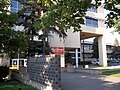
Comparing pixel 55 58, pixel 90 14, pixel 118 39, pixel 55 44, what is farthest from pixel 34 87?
pixel 118 39

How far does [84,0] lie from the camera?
320 inches

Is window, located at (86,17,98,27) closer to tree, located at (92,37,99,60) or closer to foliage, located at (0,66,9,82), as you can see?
tree, located at (92,37,99,60)

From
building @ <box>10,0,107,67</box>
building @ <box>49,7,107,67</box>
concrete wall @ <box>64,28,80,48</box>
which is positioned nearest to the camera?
concrete wall @ <box>64,28,80,48</box>

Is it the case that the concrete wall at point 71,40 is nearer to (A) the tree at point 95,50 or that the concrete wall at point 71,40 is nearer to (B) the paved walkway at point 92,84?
(A) the tree at point 95,50

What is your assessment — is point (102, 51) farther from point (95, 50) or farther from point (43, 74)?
point (43, 74)

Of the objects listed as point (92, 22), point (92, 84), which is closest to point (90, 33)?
point (92, 22)

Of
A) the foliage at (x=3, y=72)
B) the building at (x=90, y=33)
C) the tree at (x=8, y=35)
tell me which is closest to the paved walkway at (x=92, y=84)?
the tree at (x=8, y=35)

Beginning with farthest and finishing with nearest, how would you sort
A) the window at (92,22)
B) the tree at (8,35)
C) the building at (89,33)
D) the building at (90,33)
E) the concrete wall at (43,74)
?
the window at (92,22) → the building at (90,33) → the building at (89,33) → the tree at (8,35) → the concrete wall at (43,74)

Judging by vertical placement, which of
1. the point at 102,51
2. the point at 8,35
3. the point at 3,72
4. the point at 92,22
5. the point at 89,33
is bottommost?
the point at 3,72

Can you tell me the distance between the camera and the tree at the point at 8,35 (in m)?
15.8

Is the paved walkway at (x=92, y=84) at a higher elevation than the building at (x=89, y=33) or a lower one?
lower

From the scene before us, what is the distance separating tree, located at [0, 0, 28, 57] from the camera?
1578cm

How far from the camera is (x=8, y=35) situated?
15.8m

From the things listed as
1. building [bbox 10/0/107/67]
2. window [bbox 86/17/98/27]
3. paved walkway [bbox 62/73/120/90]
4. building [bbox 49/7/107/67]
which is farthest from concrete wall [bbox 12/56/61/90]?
window [bbox 86/17/98/27]
